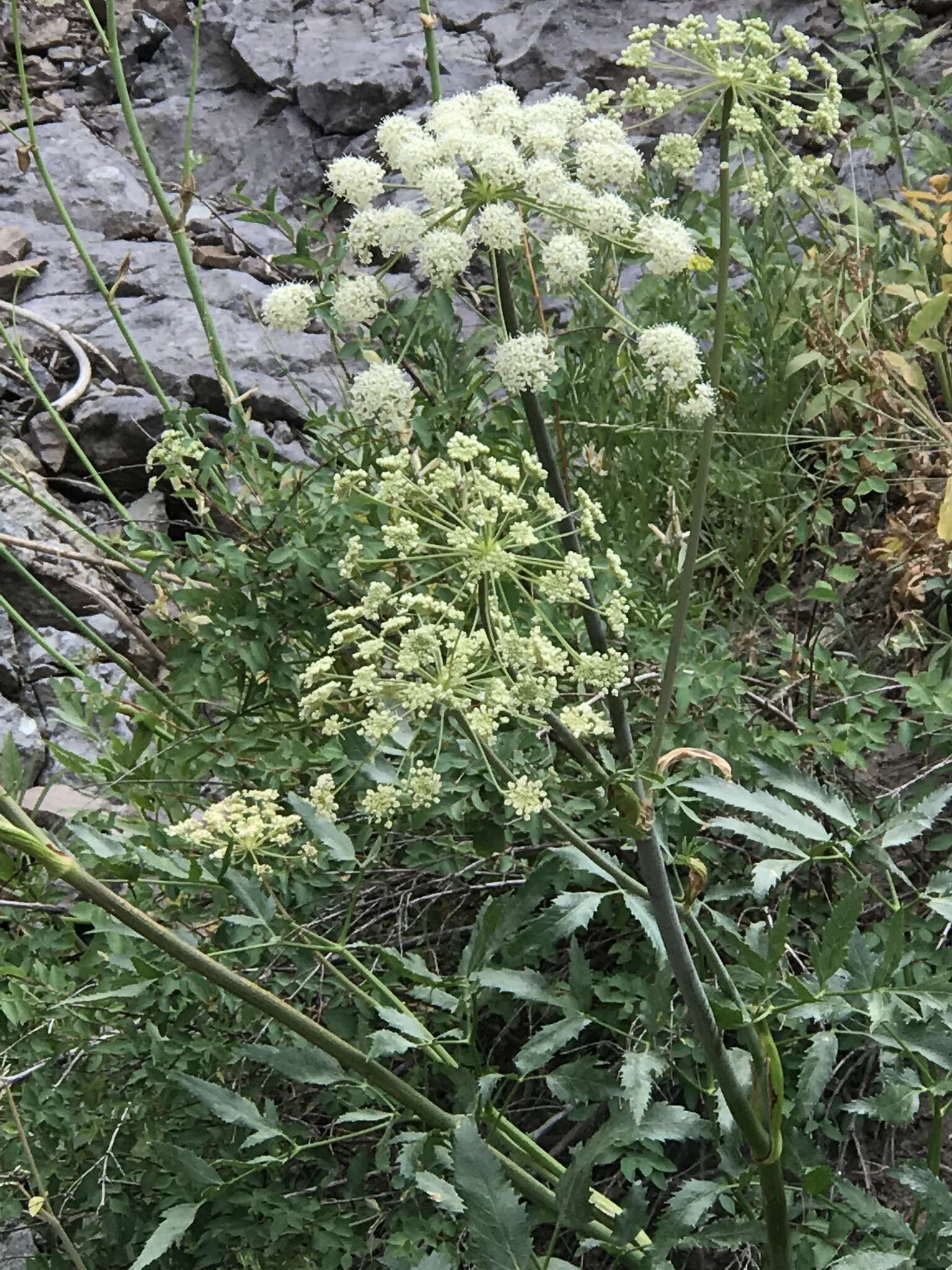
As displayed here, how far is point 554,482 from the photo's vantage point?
1172mm

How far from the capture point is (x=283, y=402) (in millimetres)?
3398

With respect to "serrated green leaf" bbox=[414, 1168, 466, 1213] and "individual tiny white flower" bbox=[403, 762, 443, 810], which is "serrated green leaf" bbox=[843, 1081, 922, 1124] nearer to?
"serrated green leaf" bbox=[414, 1168, 466, 1213]

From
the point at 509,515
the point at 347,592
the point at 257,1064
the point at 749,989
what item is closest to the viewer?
the point at 509,515

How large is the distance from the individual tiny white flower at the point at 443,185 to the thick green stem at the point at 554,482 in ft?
0.22

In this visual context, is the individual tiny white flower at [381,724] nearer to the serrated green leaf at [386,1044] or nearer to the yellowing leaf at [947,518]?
the serrated green leaf at [386,1044]

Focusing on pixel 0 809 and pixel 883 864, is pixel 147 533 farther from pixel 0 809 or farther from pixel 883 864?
pixel 883 864

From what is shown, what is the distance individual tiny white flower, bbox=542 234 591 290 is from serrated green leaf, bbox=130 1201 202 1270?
3.15 feet

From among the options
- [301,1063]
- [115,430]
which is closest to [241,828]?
[301,1063]

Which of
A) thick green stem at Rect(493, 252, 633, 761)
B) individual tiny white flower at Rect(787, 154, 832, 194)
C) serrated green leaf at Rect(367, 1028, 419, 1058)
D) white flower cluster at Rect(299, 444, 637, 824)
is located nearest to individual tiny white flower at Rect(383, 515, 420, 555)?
white flower cluster at Rect(299, 444, 637, 824)

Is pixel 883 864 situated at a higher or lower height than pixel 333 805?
Answer: lower

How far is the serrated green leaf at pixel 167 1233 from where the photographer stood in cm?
112

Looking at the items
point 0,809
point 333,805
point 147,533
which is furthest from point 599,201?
point 147,533

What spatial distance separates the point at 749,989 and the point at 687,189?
2.57 m

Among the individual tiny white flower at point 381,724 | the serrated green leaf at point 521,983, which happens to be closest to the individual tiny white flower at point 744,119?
the individual tiny white flower at point 381,724
